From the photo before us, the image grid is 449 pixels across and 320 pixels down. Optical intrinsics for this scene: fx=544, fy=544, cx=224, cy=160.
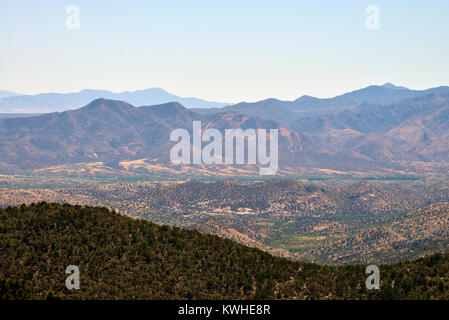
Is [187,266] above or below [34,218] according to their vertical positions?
below
